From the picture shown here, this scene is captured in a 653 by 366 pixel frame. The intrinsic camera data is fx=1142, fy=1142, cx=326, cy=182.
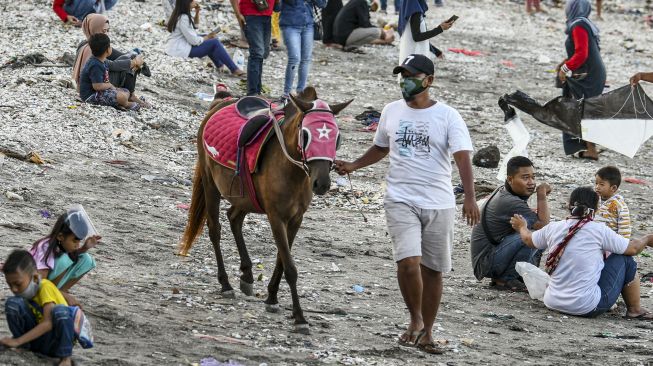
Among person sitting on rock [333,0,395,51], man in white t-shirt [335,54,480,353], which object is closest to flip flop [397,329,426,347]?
man in white t-shirt [335,54,480,353]

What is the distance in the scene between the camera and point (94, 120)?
39.7 ft

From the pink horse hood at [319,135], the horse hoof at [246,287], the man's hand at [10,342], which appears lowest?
the horse hoof at [246,287]

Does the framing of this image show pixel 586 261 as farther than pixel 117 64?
No

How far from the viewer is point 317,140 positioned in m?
6.43

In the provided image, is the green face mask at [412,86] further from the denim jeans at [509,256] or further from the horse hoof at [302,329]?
the denim jeans at [509,256]

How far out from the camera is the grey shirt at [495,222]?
8.59 m

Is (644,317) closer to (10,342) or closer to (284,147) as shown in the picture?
(284,147)

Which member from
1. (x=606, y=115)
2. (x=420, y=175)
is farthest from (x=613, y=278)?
(x=606, y=115)

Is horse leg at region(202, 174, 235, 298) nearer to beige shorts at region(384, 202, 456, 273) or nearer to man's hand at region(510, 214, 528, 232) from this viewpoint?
beige shorts at region(384, 202, 456, 273)

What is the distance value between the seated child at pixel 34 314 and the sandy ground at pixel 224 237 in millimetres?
98

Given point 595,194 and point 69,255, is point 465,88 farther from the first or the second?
point 69,255

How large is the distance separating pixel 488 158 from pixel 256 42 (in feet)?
10.0

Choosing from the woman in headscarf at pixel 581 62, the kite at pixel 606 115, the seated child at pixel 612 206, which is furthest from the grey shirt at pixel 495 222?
the woman in headscarf at pixel 581 62

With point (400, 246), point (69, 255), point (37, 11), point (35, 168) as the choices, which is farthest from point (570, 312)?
point (37, 11)
